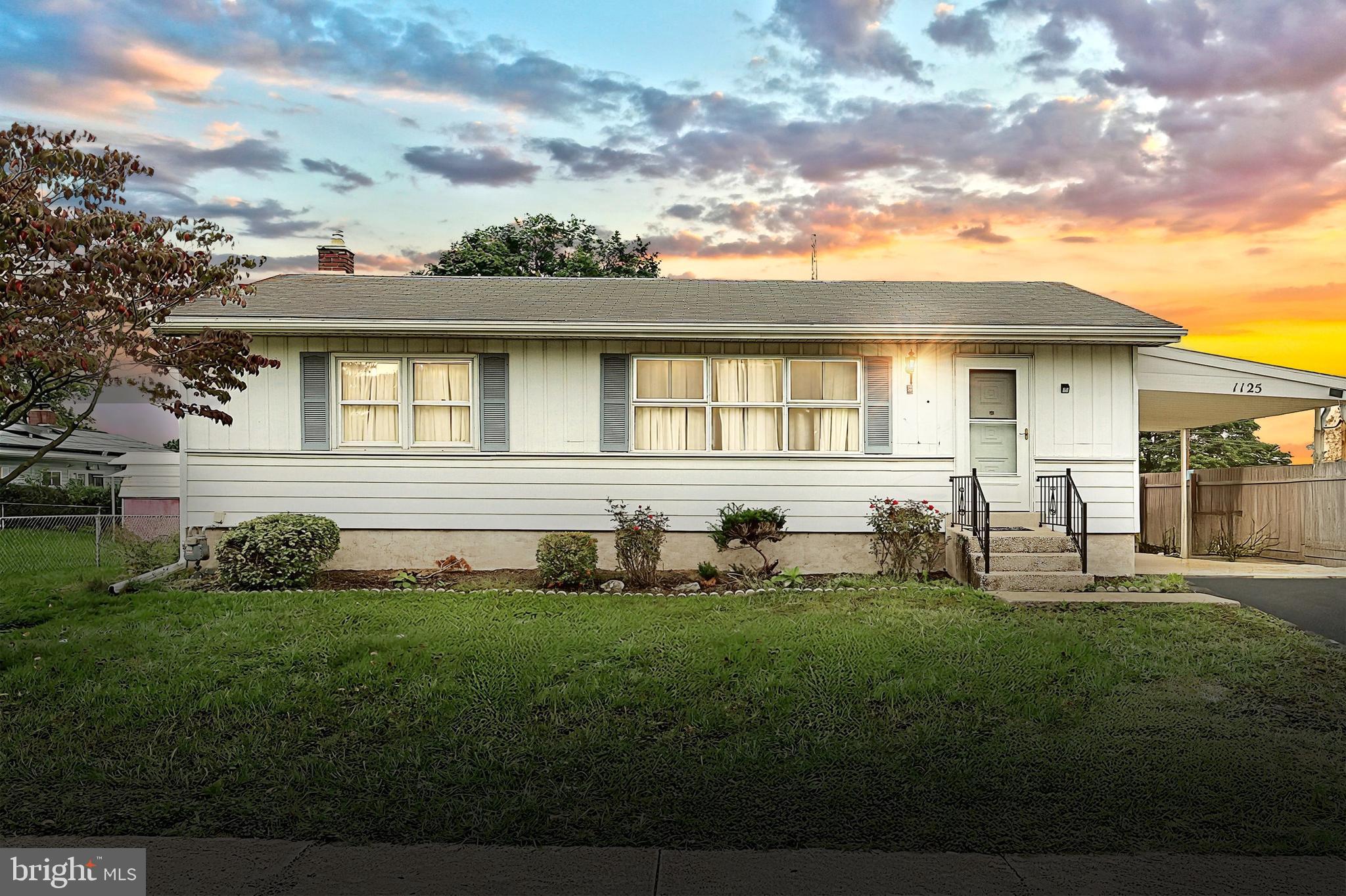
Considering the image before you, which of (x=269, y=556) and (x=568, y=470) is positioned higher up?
(x=568, y=470)

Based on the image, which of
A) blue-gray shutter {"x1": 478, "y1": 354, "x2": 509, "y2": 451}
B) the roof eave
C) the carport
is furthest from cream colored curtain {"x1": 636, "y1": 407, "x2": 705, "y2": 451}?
the carport

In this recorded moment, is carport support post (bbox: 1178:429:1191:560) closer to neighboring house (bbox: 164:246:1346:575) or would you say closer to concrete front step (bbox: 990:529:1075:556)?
neighboring house (bbox: 164:246:1346:575)

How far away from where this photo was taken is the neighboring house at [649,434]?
432 inches

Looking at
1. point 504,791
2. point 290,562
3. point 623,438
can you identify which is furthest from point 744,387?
point 504,791

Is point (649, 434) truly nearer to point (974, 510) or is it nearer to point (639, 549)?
point (639, 549)

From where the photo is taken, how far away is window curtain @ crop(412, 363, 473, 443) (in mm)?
11109

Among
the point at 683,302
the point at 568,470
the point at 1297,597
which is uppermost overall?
the point at 683,302

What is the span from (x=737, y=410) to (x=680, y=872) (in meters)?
8.11

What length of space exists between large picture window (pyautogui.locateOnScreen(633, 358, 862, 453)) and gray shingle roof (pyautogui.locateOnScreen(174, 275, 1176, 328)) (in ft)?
2.10

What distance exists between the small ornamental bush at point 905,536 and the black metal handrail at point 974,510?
27 cm

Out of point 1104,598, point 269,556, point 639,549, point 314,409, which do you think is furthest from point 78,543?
point 1104,598

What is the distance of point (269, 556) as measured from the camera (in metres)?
9.64

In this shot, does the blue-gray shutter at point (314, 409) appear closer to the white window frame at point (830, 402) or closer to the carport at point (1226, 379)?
the white window frame at point (830, 402)

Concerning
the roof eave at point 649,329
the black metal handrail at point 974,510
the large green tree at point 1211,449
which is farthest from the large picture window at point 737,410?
the large green tree at point 1211,449
